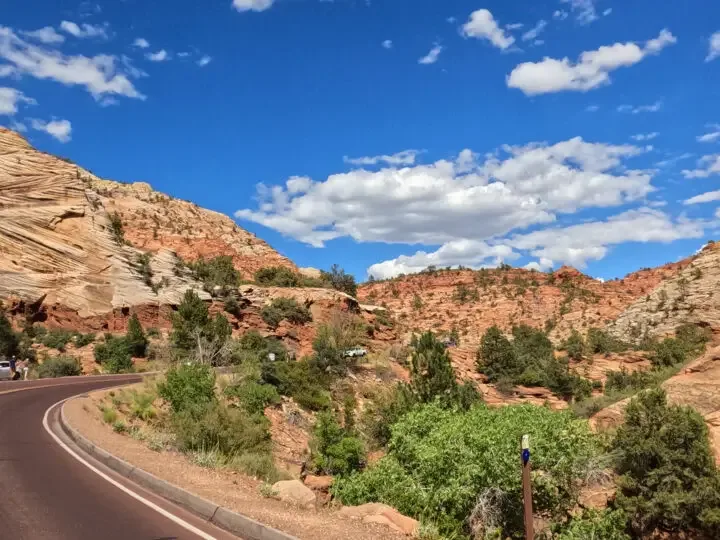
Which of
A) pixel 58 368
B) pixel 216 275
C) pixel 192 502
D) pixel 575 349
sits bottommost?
pixel 192 502

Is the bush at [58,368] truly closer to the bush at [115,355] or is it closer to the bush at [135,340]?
the bush at [115,355]

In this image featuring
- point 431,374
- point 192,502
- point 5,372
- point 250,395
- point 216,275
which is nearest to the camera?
point 192,502

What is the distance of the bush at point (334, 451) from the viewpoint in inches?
817

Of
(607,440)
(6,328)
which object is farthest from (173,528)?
(6,328)

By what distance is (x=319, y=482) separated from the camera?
19172mm

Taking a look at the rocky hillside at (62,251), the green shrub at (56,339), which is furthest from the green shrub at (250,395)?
the rocky hillside at (62,251)

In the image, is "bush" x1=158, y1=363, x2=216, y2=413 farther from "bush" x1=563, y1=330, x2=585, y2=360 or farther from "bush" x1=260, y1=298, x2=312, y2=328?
"bush" x1=563, y1=330, x2=585, y2=360

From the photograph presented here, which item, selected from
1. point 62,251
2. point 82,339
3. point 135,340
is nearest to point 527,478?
point 135,340

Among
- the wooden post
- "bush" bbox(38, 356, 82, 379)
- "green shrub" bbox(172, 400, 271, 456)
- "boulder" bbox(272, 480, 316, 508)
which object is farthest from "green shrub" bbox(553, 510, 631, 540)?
"bush" bbox(38, 356, 82, 379)

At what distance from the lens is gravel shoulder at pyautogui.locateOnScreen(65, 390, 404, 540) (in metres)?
7.43

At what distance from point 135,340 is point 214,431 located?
25.1 meters

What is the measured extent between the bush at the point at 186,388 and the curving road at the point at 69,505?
21.6 feet

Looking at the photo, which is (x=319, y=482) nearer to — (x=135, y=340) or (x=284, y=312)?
(x=135, y=340)

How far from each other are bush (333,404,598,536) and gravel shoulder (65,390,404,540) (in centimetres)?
463
